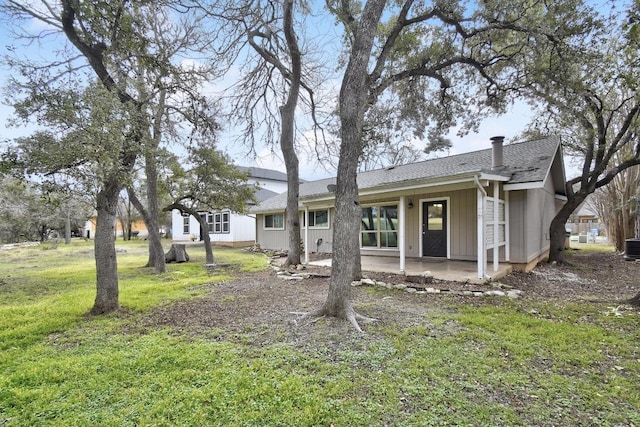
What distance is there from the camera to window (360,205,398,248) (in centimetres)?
1084

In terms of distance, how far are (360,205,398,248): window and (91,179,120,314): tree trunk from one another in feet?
26.8

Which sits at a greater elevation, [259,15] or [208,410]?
[259,15]

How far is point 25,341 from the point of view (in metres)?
3.95

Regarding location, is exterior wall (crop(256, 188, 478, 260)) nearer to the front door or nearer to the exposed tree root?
→ the front door

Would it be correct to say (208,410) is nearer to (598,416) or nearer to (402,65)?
(598,416)

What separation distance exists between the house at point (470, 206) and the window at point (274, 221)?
3.54 meters

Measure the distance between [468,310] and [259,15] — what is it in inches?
327

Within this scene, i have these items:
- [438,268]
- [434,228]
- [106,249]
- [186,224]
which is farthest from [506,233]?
[186,224]

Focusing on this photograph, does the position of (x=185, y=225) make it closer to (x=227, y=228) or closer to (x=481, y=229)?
(x=227, y=228)

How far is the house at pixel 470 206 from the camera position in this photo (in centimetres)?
744

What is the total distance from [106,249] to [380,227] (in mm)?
8416

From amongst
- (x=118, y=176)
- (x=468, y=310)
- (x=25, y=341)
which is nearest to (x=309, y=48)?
(x=118, y=176)

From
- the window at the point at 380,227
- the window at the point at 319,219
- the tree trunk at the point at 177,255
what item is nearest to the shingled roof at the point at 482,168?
the window at the point at 380,227

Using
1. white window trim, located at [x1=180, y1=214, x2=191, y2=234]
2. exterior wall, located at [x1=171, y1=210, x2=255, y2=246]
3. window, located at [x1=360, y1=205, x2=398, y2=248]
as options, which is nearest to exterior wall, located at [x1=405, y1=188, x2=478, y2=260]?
window, located at [x1=360, y1=205, x2=398, y2=248]
